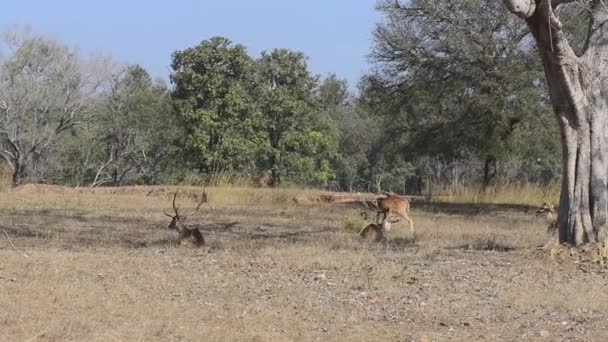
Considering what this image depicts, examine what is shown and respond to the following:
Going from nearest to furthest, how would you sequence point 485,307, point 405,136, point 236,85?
point 485,307 → point 405,136 → point 236,85

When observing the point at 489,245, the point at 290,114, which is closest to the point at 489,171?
the point at 290,114

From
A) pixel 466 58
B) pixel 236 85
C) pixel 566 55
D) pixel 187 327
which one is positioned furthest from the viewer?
pixel 236 85

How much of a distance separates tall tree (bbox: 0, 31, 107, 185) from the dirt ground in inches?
508

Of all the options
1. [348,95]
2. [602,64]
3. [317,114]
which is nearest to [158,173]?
[317,114]

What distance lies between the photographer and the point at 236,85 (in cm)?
2752

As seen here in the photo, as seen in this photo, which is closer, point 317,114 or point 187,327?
point 187,327

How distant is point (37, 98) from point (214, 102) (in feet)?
→ 18.2

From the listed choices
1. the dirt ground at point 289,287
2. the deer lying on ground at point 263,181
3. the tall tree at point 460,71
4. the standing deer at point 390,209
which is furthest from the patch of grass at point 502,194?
the standing deer at point 390,209

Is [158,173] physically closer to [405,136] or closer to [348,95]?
[405,136]

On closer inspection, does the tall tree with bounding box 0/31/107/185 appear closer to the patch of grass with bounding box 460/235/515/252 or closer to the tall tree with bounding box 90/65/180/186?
the tall tree with bounding box 90/65/180/186

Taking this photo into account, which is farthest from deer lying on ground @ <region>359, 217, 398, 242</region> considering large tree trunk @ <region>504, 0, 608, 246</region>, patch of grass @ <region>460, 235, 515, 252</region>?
large tree trunk @ <region>504, 0, 608, 246</region>

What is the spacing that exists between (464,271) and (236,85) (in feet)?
64.8

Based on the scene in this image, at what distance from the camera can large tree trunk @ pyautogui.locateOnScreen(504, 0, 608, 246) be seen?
9.47 metres

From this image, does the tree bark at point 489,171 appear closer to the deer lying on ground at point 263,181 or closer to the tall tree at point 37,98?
the deer lying on ground at point 263,181
